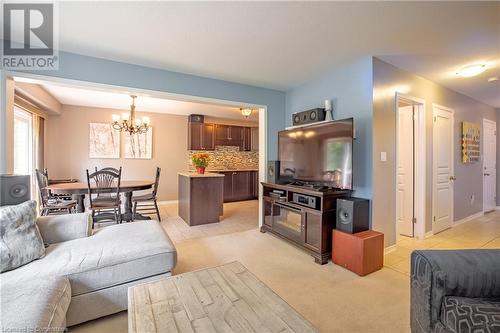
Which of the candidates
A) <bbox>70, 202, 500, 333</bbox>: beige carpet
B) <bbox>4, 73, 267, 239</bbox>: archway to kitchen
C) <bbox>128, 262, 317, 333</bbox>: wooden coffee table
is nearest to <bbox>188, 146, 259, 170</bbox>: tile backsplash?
<bbox>4, 73, 267, 239</bbox>: archway to kitchen

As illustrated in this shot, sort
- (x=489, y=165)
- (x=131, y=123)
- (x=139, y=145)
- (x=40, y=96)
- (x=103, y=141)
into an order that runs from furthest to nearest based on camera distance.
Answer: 1. (x=139, y=145)
2. (x=103, y=141)
3. (x=489, y=165)
4. (x=131, y=123)
5. (x=40, y=96)

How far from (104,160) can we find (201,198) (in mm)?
2996

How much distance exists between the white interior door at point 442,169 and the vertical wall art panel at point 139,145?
231 inches

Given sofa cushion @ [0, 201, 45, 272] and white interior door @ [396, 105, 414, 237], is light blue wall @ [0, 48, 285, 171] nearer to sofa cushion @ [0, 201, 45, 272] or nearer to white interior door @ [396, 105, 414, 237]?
sofa cushion @ [0, 201, 45, 272]

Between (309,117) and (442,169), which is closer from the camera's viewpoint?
(309,117)

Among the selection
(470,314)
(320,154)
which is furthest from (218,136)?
(470,314)

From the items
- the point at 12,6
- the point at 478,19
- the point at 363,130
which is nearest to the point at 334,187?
the point at 363,130

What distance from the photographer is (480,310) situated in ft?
3.37

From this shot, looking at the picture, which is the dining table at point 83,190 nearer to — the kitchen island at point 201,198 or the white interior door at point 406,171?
the kitchen island at point 201,198

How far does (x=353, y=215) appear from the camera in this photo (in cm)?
236

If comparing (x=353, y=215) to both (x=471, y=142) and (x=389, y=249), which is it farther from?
(x=471, y=142)

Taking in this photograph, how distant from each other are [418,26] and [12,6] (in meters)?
3.51

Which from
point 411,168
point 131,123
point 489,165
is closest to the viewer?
point 411,168

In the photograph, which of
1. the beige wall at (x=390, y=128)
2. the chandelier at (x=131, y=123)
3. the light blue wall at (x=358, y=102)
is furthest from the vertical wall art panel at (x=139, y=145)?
the beige wall at (x=390, y=128)
